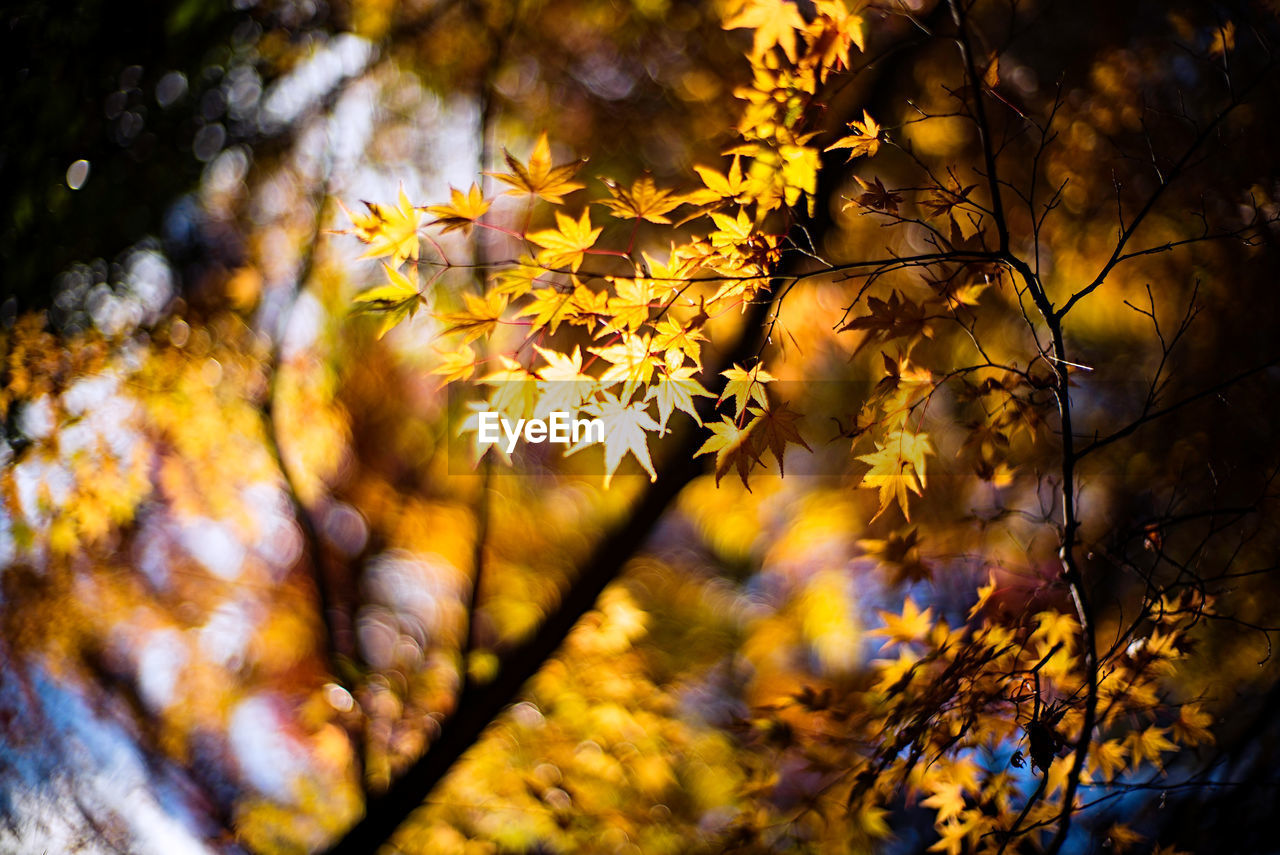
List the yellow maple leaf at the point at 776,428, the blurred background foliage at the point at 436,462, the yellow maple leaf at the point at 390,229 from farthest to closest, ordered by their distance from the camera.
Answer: the blurred background foliage at the point at 436,462 → the yellow maple leaf at the point at 390,229 → the yellow maple leaf at the point at 776,428

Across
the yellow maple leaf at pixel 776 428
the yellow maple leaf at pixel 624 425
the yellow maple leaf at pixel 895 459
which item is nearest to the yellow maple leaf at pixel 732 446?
the yellow maple leaf at pixel 776 428

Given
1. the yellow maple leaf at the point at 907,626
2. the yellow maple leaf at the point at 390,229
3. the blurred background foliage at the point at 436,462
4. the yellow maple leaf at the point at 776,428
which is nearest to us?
the yellow maple leaf at the point at 776,428

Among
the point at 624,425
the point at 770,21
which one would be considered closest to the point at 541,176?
the point at 624,425

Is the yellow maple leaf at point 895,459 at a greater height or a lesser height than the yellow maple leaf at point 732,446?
greater

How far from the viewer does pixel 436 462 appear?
3.54 meters

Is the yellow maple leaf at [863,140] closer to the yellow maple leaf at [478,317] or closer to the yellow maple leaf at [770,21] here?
the yellow maple leaf at [770,21]

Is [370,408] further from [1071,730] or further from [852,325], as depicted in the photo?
[1071,730]

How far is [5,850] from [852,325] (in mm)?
4631

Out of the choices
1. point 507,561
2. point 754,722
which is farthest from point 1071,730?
point 507,561

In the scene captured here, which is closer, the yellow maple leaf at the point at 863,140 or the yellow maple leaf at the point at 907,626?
the yellow maple leaf at the point at 863,140

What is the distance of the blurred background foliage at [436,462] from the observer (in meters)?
2.90

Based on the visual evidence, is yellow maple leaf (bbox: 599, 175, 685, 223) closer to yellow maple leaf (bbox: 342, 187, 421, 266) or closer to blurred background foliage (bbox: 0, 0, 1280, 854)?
yellow maple leaf (bbox: 342, 187, 421, 266)

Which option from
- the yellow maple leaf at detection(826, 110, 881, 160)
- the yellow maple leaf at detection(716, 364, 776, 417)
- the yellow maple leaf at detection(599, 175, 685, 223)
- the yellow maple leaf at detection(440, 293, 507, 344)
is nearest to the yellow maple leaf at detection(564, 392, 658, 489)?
the yellow maple leaf at detection(716, 364, 776, 417)

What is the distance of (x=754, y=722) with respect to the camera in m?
2.16
